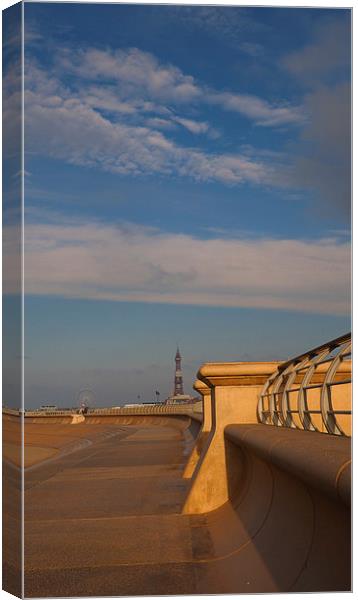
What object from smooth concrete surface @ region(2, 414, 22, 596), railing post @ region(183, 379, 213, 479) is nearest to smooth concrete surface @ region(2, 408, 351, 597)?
smooth concrete surface @ region(2, 414, 22, 596)

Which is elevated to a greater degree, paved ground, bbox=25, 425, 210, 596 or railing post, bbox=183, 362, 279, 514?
railing post, bbox=183, 362, 279, 514

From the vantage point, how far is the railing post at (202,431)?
426 inches

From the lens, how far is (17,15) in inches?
160

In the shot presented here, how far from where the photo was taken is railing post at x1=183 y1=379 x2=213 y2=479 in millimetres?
10818

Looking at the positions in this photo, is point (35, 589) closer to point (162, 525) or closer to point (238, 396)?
point (162, 525)

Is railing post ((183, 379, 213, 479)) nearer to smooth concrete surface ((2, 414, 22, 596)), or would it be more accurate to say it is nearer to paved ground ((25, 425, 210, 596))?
paved ground ((25, 425, 210, 596))

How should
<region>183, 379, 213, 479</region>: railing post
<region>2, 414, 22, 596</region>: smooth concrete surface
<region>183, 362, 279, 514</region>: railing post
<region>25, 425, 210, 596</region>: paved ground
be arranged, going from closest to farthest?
<region>2, 414, 22, 596</region>: smooth concrete surface
<region>25, 425, 210, 596</region>: paved ground
<region>183, 362, 279, 514</region>: railing post
<region>183, 379, 213, 479</region>: railing post

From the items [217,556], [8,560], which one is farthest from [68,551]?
[8,560]

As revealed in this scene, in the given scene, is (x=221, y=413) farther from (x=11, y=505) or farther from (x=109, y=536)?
(x=11, y=505)

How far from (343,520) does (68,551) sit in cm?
305

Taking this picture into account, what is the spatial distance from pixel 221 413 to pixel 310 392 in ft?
4.56

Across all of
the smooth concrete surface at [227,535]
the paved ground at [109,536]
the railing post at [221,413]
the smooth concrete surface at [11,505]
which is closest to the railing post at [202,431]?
the paved ground at [109,536]

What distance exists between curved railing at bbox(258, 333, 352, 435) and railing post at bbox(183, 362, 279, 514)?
0.45 feet

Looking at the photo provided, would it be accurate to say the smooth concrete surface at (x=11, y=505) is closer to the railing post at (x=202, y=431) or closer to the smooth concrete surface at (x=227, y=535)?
the smooth concrete surface at (x=227, y=535)
